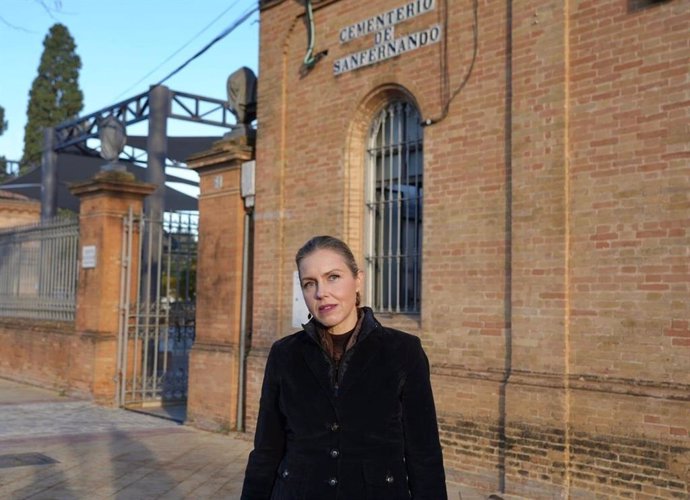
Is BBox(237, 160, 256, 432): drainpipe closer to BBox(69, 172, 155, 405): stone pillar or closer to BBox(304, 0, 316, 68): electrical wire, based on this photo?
BBox(304, 0, 316, 68): electrical wire

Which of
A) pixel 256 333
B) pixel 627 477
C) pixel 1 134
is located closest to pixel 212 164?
pixel 256 333

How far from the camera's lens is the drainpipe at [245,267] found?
1044 centimetres

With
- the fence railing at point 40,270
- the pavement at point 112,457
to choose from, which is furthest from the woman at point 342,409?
the fence railing at point 40,270

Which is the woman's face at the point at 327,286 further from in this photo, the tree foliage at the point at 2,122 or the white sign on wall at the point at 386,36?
the tree foliage at the point at 2,122

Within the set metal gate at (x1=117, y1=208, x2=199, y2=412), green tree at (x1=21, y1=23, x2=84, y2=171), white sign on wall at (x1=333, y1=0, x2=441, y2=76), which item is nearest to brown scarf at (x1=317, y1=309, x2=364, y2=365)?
white sign on wall at (x1=333, y1=0, x2=441, y2=76)

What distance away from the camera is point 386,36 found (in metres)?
8.88

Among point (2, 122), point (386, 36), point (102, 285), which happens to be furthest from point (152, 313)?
point (2, 122)

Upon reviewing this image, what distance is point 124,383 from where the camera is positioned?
12.9m

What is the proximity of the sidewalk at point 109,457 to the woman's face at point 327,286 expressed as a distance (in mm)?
4822

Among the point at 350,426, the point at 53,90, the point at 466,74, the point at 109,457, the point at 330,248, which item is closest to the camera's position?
the point at 350,426

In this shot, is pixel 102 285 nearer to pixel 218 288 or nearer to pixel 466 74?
pixel 218 288

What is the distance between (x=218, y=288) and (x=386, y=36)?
13.7 ft

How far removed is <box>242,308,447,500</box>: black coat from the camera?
2812 mm

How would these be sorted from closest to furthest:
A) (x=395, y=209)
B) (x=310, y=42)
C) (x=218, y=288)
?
(x=395, y=209)
(x=310, y=42)
(x=218, y=288)
